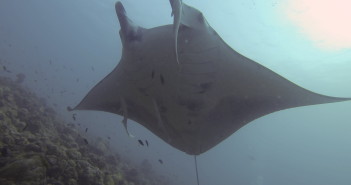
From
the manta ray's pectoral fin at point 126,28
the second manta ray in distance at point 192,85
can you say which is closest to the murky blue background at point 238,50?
the second manta ray in distance at point 192,85

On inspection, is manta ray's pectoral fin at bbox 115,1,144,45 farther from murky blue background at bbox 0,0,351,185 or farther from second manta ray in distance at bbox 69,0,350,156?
murky blue background at bbox 0,0,351,185

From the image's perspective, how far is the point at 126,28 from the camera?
386 centimetres

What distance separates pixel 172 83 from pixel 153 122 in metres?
1.25

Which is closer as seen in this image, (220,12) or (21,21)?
(220,12)

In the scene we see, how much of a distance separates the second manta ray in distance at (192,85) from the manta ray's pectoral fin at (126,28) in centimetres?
1

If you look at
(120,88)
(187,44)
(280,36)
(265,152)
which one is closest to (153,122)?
(120,88)

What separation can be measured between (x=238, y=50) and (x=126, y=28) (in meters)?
36.9

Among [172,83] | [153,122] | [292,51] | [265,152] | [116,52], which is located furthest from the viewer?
[265,152]

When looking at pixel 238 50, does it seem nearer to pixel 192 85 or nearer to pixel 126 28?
pixel 192 85

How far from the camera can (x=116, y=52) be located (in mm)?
69125

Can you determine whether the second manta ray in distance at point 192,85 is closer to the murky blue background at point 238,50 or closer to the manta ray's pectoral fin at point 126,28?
the manta ray's pectoral fin at point 126,28

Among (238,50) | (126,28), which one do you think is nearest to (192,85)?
(126,28)

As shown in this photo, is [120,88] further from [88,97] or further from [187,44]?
[187,44]

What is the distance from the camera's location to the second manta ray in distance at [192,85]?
12.6 ft
